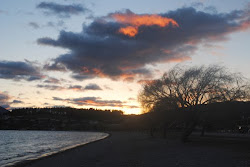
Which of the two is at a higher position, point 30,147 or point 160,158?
point 160,158

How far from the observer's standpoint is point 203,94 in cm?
3856

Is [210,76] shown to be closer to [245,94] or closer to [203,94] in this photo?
[203,94]

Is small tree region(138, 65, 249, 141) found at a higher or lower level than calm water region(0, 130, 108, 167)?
higher

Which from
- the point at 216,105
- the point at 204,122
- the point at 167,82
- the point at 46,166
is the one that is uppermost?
the point at 167,82

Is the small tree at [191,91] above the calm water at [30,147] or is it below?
above

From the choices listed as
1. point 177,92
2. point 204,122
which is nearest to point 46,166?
point 177,92

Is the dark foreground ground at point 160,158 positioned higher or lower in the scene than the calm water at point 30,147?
higher

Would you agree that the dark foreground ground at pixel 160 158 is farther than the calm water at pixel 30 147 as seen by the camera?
No

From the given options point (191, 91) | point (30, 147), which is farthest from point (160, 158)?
point (30, 147)

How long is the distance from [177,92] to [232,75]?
8449mm

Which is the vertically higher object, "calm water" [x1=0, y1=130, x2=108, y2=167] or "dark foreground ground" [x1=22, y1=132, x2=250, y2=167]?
"dark foreground ground" [x1=22, y1=132, x2=250, y2=167]

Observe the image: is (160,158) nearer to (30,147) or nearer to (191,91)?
(191,91)

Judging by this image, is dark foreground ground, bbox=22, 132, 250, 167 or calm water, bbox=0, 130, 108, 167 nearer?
dark foreground ground, bbox=22, 132, 250, 167

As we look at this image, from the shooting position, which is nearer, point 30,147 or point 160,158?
point 160,158
